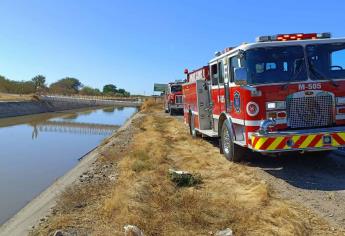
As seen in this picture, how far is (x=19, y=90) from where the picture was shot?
349ft

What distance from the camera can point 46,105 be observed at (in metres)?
78.2

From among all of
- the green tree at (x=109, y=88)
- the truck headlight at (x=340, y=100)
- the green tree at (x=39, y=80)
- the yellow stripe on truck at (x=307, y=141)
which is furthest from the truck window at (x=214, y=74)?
the green tree at (x=109, y=88)

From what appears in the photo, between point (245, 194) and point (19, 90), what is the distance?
104206 millimetres

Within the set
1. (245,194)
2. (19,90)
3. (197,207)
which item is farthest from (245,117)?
(19,90)

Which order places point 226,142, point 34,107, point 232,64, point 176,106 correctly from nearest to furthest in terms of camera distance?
point 232,64 < point 226,142 < point 176,106 < point 34,107

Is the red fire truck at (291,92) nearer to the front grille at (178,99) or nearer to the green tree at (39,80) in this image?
the front grille at (178,99)

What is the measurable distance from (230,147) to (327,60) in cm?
309

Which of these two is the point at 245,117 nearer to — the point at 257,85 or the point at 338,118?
the point at 257,85

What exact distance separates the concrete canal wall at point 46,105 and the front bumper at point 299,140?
52931mm

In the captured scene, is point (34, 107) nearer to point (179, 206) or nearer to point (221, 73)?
point (221, 73)

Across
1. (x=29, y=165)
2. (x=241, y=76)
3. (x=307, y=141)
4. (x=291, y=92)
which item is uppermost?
(x=241, y=76)

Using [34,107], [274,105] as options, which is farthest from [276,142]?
[34,107]

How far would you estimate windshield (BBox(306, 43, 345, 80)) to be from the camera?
10.2 meters

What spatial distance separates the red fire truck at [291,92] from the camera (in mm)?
9664
